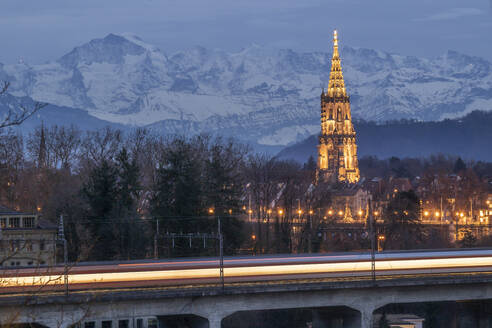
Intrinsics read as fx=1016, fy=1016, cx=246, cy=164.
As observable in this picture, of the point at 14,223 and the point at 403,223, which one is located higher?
the point at 403,223

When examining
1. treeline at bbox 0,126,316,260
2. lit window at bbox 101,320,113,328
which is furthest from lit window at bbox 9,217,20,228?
lit window at bbox 101,320,113,328

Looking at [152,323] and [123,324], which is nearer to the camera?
[123,324]

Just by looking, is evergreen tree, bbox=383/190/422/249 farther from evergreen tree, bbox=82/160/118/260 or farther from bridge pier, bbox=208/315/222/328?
bridge pier, bbox=208/315/222/328

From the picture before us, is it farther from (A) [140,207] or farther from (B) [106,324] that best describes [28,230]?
(A) [140,207]

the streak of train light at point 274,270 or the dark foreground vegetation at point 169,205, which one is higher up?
the dark foreground vegetation at point 169,205

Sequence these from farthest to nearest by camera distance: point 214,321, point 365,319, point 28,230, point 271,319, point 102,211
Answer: point 102,211
point 28,230
point 271,319
point 365,319
point 214,321

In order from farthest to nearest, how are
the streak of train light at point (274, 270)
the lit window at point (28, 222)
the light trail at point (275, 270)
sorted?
the lit window at point (28, 222) → the light trail at point (275, 270) → the streak of train light at point (274, 270)

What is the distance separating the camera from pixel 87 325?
67.4 meters

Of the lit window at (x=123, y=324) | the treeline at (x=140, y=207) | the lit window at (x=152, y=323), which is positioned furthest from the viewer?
the treeline at (x=140, y=207)

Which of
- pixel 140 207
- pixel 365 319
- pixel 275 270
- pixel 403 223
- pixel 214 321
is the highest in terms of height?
pixel 140 207

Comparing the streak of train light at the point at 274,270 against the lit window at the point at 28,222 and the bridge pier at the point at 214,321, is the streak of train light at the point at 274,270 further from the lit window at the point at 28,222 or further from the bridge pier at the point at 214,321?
the lit window at the point at 28,222

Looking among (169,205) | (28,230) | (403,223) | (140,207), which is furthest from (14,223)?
(403,223)

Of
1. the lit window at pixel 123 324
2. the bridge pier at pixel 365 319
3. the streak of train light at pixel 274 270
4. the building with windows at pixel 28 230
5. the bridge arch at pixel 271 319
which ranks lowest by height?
the bridge arch at pixel 271 319

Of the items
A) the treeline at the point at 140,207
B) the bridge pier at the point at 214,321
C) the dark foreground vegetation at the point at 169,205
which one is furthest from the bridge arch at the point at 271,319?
the bridge pier at the point at 214,321
